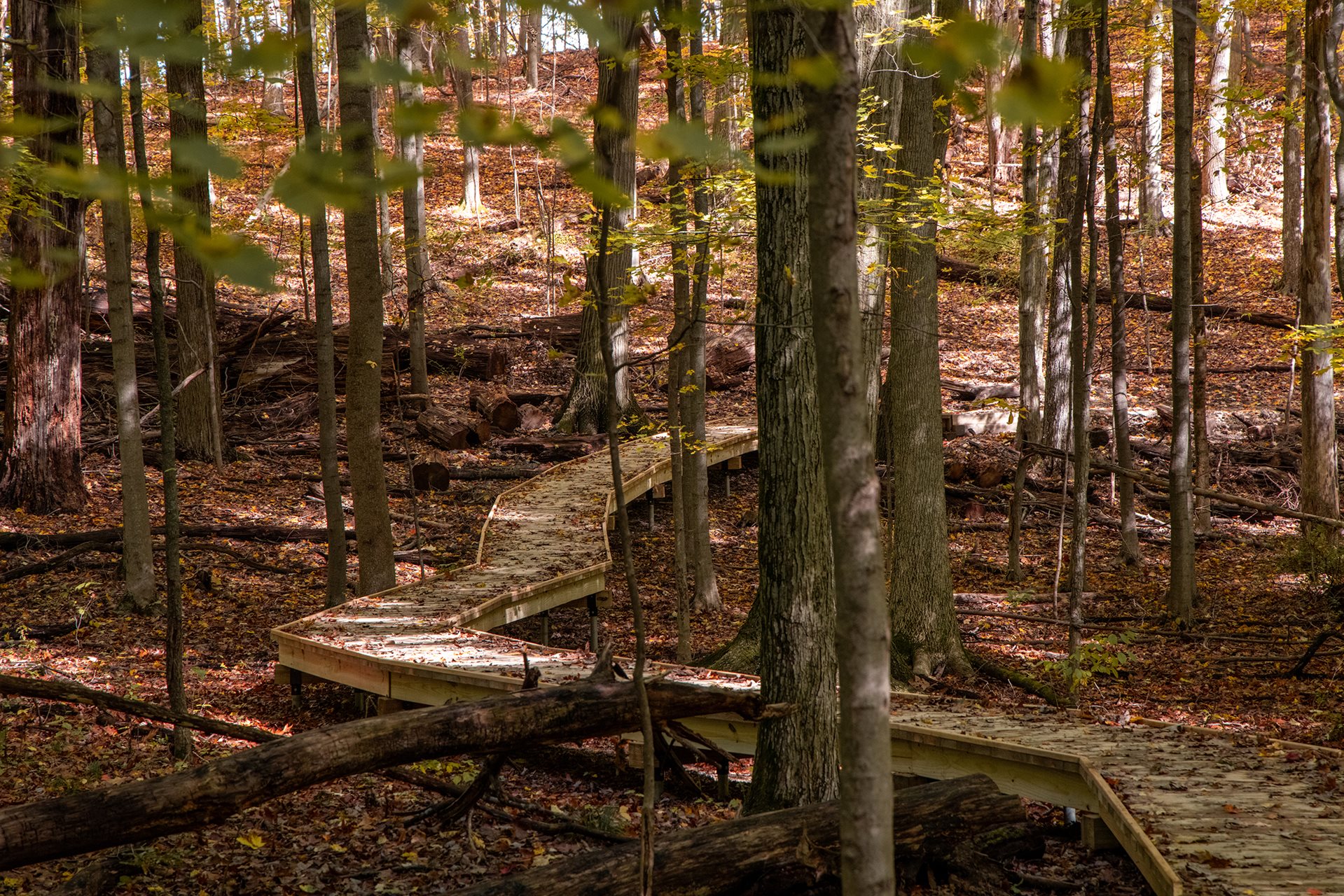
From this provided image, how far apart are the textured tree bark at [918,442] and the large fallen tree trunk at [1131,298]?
1011 centimetres

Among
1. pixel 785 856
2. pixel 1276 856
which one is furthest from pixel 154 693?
pixel 1276 856

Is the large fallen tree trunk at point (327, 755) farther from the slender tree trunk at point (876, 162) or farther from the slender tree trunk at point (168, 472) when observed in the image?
the slender tree trunk at point (876, 162)

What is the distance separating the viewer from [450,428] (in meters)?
14.8

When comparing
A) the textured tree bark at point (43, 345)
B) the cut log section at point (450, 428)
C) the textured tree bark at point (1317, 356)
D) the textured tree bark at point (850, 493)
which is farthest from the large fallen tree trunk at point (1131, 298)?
the textured tree bark at point (850, 493)

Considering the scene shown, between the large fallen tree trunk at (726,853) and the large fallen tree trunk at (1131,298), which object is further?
the large fallen tree trunk at (1131,298)

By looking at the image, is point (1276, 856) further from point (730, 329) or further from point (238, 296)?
point (238, 296)

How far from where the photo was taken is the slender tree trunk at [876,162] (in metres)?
7.11

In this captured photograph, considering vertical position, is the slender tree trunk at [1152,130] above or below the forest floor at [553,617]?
above

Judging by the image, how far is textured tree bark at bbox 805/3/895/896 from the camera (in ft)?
7.22

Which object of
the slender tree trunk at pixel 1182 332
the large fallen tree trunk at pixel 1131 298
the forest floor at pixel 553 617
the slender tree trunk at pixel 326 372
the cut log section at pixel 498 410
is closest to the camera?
the forest floor at pixel 553 617

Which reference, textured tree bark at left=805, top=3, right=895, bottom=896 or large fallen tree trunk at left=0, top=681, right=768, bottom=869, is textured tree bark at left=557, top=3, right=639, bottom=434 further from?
textured tree bark at left=805, top=3, right=895, bottom=896

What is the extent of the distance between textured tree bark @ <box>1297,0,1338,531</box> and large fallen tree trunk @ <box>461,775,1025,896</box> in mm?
8385

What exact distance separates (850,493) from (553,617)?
966 centimetres

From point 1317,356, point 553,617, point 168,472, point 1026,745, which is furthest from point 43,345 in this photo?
point 1317,356
